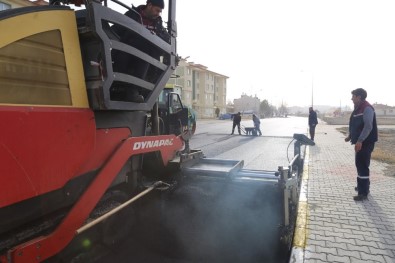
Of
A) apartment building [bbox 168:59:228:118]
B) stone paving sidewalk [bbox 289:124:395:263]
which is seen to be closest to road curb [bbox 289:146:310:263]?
stone paving sidewalk [bbox 289:124:395:263]

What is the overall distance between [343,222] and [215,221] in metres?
1.87

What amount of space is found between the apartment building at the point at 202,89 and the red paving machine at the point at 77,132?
67.5 meters

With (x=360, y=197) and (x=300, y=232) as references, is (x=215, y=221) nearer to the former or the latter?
(x=300, y=232)

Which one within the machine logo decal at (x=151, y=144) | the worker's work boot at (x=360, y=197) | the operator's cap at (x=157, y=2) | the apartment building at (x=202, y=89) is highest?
the apartment building at (x=202, y=89)

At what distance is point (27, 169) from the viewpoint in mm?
2396

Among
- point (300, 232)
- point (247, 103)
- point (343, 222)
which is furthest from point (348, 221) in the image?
point (247, 103)

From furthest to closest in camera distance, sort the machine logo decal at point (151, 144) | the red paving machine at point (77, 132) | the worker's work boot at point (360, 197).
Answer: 1. the worker's work boot at point (360, 197)
2. the machine logo decal at point (151, 144)
3. the red paving machine at point (77, 132)

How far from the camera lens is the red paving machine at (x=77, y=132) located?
2.37 m

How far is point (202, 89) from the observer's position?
275 feet

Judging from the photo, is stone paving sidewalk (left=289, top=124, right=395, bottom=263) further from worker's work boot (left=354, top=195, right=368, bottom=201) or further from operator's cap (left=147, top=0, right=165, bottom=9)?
operator's cap (left=147, top=0, right=165, bottom=9)

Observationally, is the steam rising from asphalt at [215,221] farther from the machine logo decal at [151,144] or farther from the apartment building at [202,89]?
the apartment building at [202,89]

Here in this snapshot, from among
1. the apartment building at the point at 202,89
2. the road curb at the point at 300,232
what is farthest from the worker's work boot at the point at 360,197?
the apartment building at the point at 202,89

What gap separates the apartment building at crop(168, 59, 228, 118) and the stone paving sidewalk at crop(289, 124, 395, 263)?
6488cm

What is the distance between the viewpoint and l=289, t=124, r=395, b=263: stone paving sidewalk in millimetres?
3770
